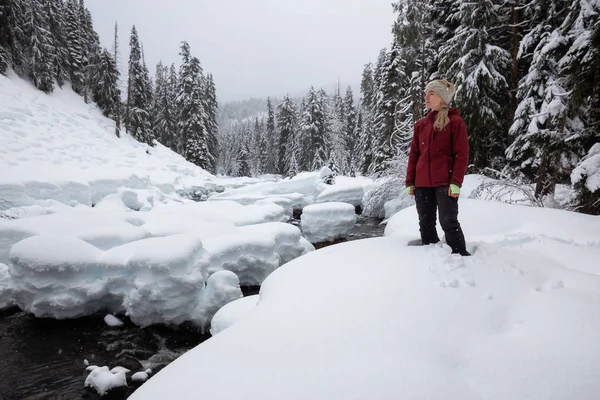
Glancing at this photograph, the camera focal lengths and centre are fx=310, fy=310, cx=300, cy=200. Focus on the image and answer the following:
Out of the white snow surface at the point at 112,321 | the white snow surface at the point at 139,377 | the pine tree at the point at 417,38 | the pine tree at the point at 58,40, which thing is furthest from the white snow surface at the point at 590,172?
the pine tree at the point at 58,40

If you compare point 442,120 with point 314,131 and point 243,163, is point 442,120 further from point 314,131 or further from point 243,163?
point 243,163

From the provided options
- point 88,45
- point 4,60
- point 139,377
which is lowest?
point 139,377

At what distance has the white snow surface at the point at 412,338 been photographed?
144cm

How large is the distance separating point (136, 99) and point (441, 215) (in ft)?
119

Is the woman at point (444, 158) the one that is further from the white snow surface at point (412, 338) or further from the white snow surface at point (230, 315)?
Answer: the white snow surface at point (230, 315)

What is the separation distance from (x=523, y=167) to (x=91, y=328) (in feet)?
37.7

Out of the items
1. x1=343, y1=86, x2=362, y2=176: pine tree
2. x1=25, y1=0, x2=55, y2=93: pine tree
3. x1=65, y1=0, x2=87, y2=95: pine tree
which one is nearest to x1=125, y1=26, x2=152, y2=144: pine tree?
x1=65, y1=0, x2=87, y2=95: pine tree

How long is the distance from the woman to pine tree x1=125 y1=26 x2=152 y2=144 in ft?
108

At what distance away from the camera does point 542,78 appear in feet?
27.1

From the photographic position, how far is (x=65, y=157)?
16.2 m

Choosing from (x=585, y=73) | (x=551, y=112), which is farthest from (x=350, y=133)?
(x=585, y=73)

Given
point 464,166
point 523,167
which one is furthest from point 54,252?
point 523,167

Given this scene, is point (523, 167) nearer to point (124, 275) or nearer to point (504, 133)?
point (504, 133)

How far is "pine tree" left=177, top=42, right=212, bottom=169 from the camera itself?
33281mm
